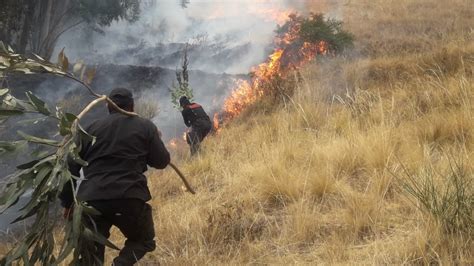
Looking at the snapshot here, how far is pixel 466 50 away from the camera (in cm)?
Answer: 863

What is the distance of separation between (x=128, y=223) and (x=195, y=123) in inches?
164

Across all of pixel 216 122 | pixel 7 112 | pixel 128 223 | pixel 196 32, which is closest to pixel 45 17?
pixel 216 122

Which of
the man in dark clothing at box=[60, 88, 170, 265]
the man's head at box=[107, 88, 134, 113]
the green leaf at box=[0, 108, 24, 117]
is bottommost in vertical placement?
the man in dark clothing at box=[60, 88, 170, 265]

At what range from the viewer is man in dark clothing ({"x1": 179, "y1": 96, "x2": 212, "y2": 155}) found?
7367 millimetres

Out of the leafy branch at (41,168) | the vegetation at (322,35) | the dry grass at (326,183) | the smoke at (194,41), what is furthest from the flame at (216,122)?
the leafy branch at (41,168)

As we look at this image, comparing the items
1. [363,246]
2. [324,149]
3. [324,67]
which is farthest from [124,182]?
[324,67]

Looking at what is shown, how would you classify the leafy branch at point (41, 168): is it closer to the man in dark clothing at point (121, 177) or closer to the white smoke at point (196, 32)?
the man in dark clothing at point (121, 177)

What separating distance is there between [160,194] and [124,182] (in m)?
2.47

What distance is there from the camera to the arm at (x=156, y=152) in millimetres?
3496

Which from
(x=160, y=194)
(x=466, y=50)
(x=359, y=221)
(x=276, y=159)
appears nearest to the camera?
(x=359, y=221)

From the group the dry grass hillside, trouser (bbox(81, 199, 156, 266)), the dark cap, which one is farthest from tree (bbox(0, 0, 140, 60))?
trouser (bbox(81, 199, 156, 266))

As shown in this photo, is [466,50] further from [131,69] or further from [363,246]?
[131,69]

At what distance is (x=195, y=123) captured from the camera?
7.45m

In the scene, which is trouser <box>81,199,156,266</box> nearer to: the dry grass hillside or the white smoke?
the dry grass hillside
